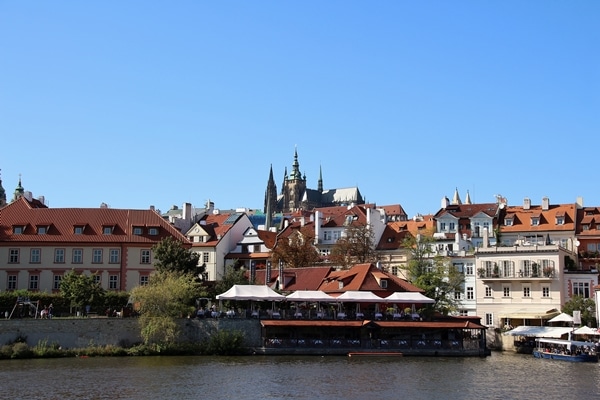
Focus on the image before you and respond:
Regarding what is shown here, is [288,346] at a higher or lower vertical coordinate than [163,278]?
lower

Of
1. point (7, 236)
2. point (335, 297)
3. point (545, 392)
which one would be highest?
point (7, 236)

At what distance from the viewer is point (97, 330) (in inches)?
2446

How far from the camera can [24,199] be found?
279ft

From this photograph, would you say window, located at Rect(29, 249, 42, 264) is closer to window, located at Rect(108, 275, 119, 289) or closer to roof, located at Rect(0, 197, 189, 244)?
roof, located at Rect(0, 197, 189, 244)

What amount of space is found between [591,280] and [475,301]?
448 inches

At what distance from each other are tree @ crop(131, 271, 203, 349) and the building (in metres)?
14.1

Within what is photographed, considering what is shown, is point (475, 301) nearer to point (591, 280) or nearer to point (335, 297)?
point (591, 280)

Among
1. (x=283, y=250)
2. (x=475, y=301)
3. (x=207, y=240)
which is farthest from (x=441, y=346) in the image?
(x=207, y=240)

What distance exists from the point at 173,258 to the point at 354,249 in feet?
75.7

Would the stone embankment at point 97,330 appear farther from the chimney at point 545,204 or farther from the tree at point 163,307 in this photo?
the chimney at point 545,204

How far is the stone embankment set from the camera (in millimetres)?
60500

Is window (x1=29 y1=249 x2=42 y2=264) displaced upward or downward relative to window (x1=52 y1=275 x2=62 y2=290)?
upward

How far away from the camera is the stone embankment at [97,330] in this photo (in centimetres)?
6050

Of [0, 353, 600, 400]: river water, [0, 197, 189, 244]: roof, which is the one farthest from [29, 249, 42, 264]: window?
[0, 353, 600, 400]: river water
